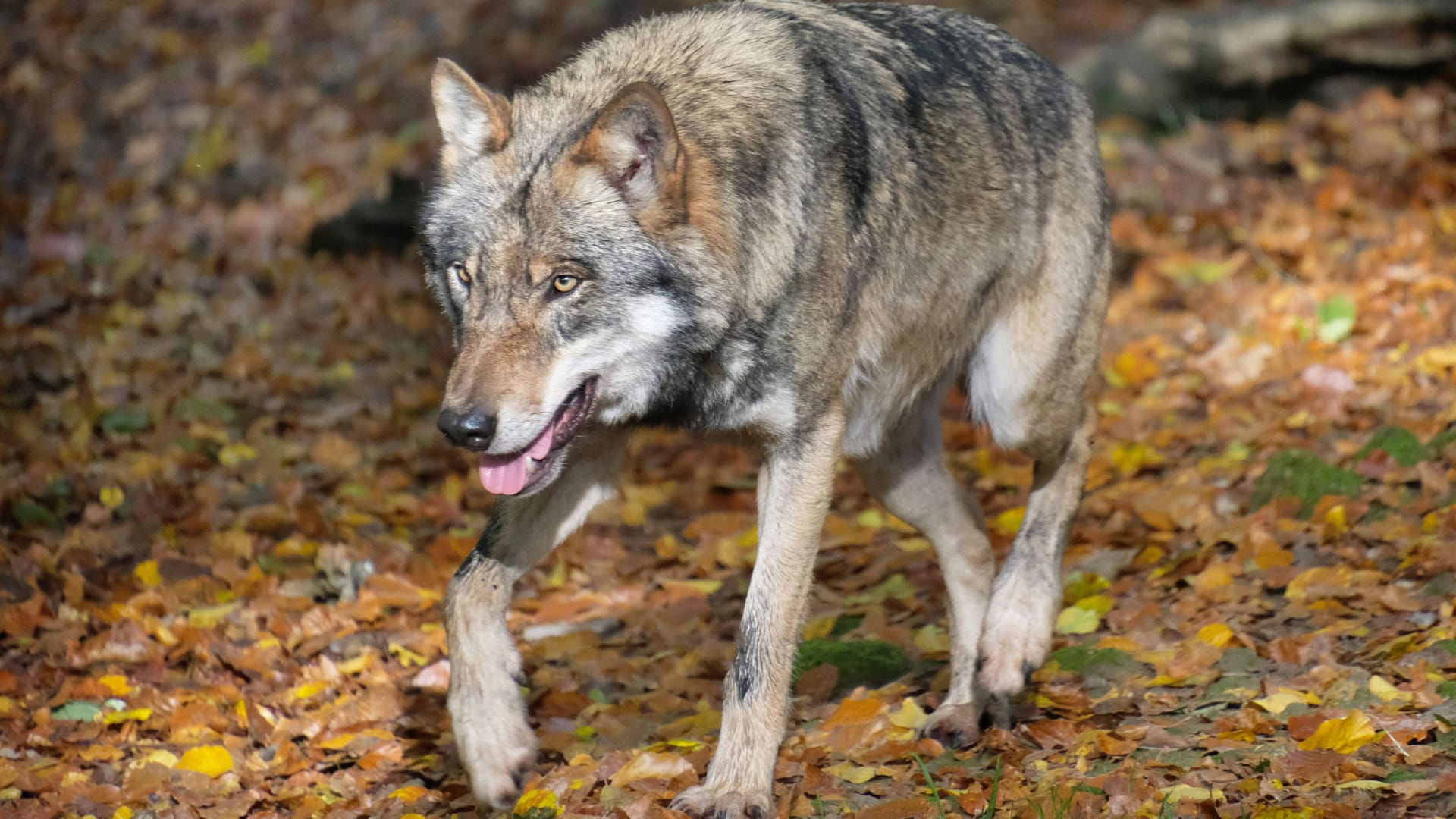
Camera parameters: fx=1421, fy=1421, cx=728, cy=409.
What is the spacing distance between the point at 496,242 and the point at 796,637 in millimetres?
1527

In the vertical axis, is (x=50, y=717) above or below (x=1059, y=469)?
below

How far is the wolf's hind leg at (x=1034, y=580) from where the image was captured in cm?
504

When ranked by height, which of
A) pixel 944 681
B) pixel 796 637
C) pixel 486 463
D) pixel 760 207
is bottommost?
pixel 944 681

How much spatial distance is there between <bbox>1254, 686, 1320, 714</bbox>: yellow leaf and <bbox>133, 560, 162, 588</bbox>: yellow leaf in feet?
15.4

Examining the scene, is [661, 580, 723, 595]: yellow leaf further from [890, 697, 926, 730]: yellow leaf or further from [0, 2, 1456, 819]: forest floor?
[890, 697, 926, 730]: yellow leaf

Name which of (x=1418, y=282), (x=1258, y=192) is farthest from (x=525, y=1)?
(x=1418, y=282)

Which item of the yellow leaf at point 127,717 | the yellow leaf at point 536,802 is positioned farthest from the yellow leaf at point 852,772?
the yellow leaf at point 127,717

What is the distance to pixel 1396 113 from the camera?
34.4 ft

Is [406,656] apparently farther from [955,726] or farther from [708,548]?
[955,726]

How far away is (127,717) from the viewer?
5348 mm

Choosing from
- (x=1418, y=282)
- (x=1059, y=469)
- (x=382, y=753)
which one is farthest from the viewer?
(x=1418, y=282)

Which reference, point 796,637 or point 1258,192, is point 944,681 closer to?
point 796,637

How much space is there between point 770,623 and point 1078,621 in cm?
175

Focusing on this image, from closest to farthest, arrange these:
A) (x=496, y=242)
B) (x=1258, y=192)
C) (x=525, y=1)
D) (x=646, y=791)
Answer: (x=496, y=242)
(x=646, y=791)
(x=1258, y=192)
(x=525, y=1)
